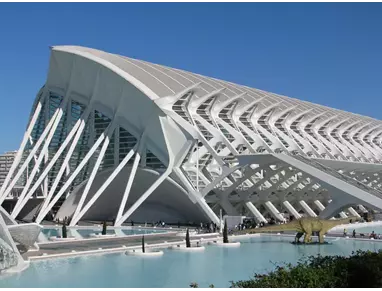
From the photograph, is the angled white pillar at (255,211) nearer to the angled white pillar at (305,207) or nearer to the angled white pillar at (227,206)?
the angled white pillar at (227,206)

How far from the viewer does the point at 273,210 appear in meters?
42.6

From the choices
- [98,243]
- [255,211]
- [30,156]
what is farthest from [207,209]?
[30,156]

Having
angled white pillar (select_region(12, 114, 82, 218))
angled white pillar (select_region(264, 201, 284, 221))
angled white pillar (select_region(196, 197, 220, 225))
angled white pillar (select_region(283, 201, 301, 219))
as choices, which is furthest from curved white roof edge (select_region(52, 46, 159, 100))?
angled white pillar (select_region(283, 201, 301, 219))

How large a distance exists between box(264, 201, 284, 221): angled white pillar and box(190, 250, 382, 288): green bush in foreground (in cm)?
2942

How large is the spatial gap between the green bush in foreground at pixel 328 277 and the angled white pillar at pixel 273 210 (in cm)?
2942

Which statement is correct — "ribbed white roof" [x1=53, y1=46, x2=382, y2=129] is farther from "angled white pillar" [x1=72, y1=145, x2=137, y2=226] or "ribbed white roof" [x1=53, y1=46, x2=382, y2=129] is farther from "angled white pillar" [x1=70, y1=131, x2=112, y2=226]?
"angled white pillar" [x1=70, y1=131, x2=112, y2=226]

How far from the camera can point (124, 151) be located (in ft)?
156

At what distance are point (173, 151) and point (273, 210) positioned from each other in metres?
8.94

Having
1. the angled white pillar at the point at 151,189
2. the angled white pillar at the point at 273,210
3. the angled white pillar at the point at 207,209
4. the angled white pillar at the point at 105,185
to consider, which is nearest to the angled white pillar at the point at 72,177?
the angled white pillar at the point at 105,185

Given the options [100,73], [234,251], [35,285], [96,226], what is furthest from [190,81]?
[35,285]

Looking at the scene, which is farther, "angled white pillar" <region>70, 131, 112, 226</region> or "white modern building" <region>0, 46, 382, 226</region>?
"angled white pillar" <region>70, 131, 112, 226</region>

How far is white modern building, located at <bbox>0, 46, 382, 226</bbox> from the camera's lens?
40.7m

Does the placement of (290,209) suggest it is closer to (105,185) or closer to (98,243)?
(105,185)

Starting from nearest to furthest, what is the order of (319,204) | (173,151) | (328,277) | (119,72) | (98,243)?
(328,277) < (98,243) < (173,151) < (119,72) < (319,204)
